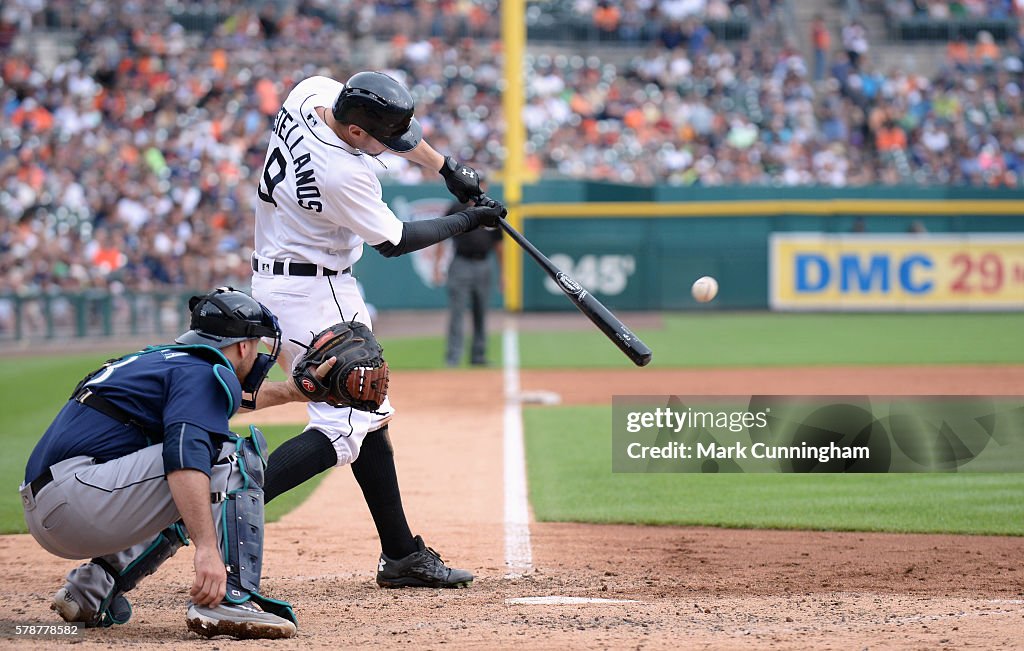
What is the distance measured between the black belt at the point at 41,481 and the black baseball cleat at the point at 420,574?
1431 mm

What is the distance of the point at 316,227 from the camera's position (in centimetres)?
452

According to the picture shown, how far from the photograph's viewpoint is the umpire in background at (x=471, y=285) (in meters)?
13.2

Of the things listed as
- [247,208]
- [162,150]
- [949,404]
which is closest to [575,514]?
[949,404]

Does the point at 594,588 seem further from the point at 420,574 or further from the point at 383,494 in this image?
the point at 383,494

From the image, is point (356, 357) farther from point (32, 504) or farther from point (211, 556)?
point (32, 504)

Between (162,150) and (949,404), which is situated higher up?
(162,150)

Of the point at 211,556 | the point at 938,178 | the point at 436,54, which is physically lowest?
the point at 211,556

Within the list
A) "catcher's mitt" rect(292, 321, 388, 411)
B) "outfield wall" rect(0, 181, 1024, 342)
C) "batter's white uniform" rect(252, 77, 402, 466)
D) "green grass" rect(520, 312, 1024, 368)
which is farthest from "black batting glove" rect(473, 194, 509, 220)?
"outfield wall" rect(0, 181, 1024, 342)

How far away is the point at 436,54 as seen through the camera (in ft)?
79.0

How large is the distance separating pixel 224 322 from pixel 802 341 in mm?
13179

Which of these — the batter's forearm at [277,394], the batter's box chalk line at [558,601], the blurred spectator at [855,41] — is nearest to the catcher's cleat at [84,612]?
the batter's forearm at [277,394]

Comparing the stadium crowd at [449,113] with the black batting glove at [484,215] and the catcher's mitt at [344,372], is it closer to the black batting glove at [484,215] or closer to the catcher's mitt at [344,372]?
the black batting glove at [484,215]

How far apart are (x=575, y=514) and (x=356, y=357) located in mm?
2327

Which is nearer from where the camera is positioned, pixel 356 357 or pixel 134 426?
pixel 134 426
